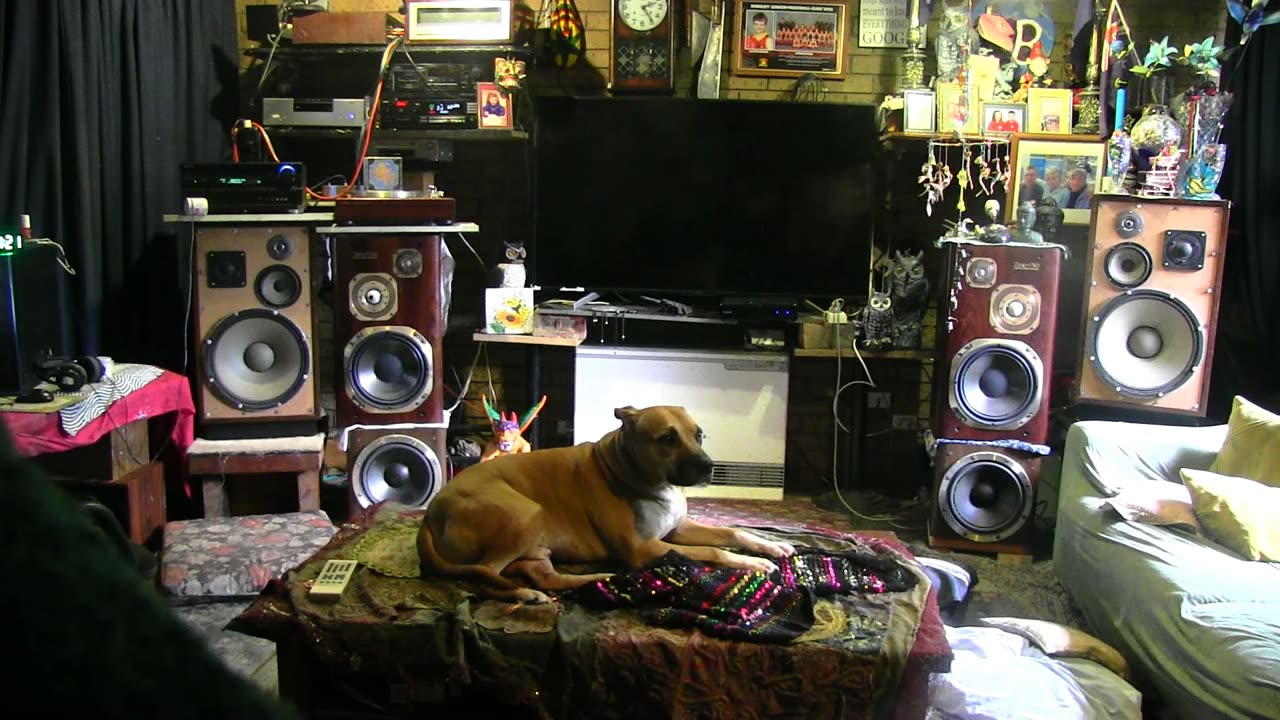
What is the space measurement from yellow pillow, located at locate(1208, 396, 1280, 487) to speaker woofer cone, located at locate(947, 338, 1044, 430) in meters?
0.67

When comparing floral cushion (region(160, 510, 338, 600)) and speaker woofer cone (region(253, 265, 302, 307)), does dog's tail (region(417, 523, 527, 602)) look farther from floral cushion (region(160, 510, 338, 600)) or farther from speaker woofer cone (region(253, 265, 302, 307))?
speaker woofer cone (region(253, 265, 302, 307))

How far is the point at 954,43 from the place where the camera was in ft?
13.3

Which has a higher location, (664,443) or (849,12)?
(849,12)

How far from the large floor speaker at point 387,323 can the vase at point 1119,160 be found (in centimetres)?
241

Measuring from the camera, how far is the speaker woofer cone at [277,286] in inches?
139

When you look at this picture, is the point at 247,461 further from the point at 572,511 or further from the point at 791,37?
the point at 791,37

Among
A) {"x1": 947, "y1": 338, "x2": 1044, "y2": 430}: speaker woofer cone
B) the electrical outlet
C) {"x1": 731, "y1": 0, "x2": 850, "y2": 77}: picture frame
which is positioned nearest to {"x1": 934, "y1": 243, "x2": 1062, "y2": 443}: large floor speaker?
{"x1": 947, "y1": 338, "x2": 1044, "y2": 430}: speaker woofer cone

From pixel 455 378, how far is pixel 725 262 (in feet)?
4.42

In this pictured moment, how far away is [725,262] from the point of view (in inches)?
168

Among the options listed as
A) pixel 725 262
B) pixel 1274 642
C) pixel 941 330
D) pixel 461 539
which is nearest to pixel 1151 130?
pixel 941 330

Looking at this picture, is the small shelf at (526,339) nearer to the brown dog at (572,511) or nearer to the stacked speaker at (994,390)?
the stacked speaker at (994,390)

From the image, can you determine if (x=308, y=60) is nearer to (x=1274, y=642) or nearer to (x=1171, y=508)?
(x=1171, y=508)

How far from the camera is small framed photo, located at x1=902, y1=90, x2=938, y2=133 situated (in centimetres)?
399

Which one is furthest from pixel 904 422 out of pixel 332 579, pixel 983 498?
pixel 332 579
